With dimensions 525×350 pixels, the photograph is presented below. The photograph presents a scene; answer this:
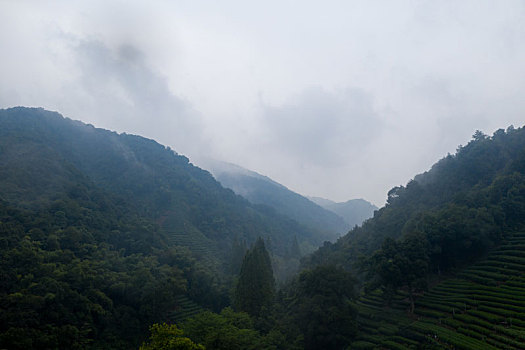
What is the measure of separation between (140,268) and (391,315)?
3320cm

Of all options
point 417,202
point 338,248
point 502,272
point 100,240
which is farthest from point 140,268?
point 417,202

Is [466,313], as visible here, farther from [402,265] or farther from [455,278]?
[455,278]

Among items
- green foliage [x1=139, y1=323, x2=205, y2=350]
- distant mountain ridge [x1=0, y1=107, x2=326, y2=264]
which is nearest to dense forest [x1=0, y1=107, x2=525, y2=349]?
green foliage [x1=139, y1=323, x2=205, y2=350]

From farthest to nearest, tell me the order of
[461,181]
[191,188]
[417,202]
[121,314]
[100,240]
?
[191,188]
[417,202]
[461,181]
[100,240]
[121,314]

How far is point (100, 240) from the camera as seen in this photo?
52.2 metres

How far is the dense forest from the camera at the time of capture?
89.5 feet

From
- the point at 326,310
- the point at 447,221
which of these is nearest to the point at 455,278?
the point at 447,221

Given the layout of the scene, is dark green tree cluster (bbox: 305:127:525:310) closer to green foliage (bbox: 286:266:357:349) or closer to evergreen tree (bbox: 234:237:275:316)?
green foliage (bbox: 286:266:357:349)

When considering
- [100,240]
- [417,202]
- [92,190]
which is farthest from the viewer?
[92,190]

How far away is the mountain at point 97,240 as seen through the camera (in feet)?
99.6

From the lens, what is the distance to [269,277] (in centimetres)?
4606

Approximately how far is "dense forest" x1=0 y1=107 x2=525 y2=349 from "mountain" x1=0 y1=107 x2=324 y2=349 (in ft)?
0.65

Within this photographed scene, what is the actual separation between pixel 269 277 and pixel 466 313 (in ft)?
82.5

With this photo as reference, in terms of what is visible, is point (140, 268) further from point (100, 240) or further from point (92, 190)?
point (92, 190)
